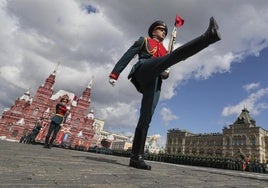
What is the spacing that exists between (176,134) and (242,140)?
21453 millimetres

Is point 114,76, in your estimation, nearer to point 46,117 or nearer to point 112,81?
point 112,81

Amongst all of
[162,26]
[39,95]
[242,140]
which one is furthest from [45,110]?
[162,26]

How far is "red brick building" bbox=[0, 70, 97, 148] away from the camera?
4850cm

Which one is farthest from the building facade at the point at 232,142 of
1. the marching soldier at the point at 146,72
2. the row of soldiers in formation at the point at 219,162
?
the marching soldier at the point at 146,72

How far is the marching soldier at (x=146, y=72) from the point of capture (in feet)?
9.22

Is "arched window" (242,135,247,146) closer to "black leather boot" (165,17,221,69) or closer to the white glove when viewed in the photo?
the white glove

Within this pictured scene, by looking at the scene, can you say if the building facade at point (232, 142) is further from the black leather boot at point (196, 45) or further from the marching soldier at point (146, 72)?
the black leather boot at point (196, 45)

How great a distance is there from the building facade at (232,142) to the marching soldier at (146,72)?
4523 centimetres

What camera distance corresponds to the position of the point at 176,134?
226 ft

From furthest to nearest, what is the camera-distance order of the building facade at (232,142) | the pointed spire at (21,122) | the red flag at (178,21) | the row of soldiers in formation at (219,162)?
the building facade at (232,142) → the pointed spire at (21,122) → the row of soldiers in formation at (219,162) → the red flag at (178,21)

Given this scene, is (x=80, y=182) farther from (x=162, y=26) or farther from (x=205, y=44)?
(x=162, y=26)

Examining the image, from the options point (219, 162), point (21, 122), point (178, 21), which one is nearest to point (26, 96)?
point (21, 122)

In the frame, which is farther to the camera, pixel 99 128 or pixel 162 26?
pixel 99 128

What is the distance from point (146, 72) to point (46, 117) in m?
53.6
